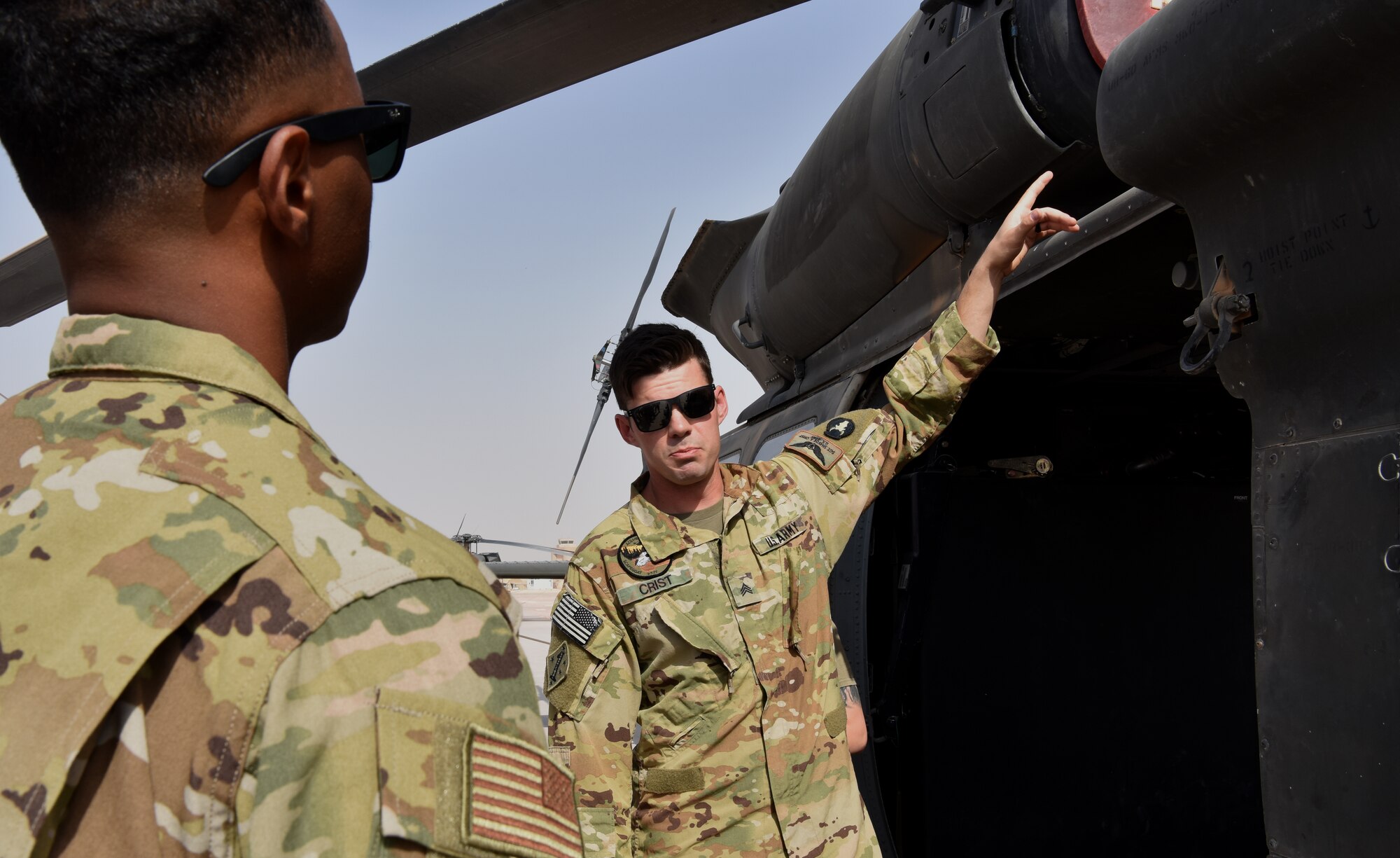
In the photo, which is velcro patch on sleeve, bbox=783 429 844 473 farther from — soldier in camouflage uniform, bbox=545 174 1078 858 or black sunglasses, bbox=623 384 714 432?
black sunglasses, bbox=623 384 714 432

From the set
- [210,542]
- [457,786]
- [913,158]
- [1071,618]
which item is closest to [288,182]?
[210,542]

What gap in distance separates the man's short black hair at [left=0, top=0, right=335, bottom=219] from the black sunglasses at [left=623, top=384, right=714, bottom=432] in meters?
1.57

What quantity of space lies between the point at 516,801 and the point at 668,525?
5.64 feet

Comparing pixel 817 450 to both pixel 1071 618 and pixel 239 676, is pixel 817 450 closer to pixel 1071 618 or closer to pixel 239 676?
pixel 1071 618

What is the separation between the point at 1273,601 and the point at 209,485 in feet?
4.93

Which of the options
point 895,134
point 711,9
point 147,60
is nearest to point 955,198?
point 895,134

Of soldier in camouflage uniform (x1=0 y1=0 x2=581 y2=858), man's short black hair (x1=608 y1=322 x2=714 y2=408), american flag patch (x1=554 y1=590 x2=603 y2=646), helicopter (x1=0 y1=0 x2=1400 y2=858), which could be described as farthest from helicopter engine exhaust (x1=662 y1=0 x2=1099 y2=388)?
A: soldier in camouflage uniform (x1=0 y1=0 x2=581 y2=858)

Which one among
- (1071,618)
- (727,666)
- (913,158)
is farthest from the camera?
(1071,618)

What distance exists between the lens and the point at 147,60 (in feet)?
2.60

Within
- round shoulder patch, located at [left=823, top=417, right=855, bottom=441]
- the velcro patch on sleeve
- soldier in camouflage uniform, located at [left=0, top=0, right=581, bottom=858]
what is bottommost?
soldier in camouflage uniform, located at [left=0, top=0, right=581, bottom=858]

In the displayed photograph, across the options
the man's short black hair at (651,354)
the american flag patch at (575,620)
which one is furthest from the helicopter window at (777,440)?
the american flag patch at (575,620)

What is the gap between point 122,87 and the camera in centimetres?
80

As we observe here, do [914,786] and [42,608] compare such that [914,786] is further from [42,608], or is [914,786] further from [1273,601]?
[42,608]

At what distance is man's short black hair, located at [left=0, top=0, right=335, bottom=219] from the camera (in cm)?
79
